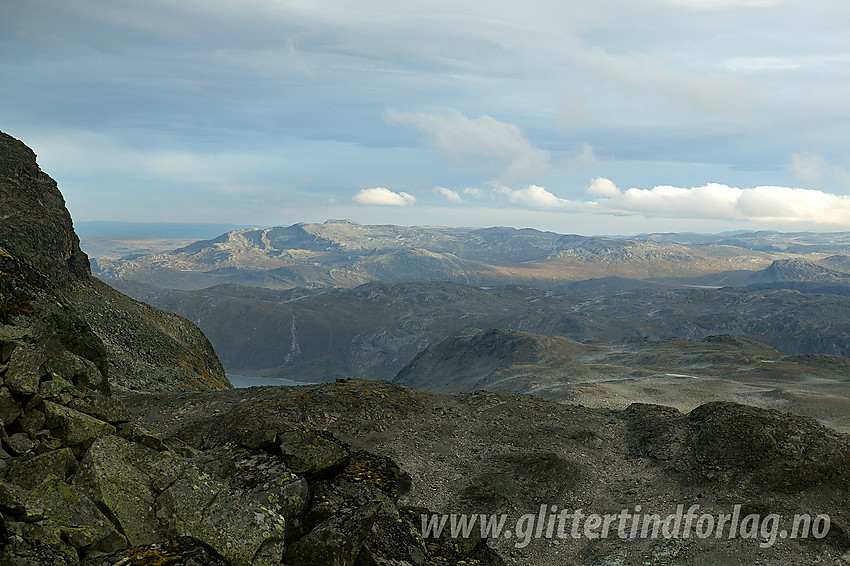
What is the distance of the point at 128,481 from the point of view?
43.4 feet

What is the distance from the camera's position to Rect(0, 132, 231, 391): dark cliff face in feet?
202

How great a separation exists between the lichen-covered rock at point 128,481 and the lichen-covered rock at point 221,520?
0.36m

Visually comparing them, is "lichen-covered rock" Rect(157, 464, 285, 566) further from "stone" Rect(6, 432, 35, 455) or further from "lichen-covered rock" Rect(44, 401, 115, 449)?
"stone" Rect(6, 432, 35, 455)

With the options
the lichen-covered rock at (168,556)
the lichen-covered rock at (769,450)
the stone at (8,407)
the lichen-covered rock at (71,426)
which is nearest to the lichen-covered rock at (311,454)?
the lichen-covered rock at (71,426)

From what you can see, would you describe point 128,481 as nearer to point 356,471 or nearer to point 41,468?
point 41,468

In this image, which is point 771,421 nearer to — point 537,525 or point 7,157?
point 537,525

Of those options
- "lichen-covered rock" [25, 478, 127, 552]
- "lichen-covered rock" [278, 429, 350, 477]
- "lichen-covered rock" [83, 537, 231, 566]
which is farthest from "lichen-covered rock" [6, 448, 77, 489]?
"lichen-covered rock" [278, 429, 350, 477]

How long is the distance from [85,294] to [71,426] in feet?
232

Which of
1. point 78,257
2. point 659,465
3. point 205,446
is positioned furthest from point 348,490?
point 78,257

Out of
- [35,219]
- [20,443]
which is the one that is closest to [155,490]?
[20,443]

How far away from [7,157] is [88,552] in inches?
3382

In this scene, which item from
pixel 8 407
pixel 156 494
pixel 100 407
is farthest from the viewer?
pixel 100 407

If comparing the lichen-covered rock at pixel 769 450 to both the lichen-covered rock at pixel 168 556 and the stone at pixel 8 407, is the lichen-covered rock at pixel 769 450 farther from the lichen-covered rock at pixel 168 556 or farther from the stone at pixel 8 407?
the stone at pixel 8 407

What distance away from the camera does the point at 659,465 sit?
34562mm
